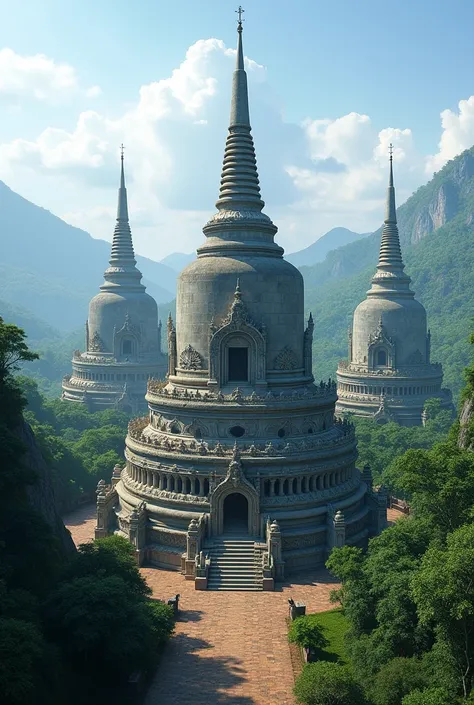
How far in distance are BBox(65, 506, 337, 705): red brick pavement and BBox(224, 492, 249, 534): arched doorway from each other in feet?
13.6

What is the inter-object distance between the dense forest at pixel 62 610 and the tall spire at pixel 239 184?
1829 centimetres

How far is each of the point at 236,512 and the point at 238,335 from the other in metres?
10.3

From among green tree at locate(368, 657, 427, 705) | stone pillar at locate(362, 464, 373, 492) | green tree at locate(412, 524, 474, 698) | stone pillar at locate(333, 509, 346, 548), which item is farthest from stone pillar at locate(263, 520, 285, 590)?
green tree at locate(412, 524, 474, 698)

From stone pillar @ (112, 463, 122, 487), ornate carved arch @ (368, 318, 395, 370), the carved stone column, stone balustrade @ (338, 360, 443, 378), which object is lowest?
stone pillar @ (112, 463, 122, 487)

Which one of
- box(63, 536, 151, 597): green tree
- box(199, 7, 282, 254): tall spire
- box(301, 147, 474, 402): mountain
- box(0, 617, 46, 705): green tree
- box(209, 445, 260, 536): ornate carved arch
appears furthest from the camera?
box(301, 147, 474, 402): mountain

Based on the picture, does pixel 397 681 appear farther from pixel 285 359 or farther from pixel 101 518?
pixel 101 518

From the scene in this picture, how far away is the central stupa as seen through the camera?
37688 mm

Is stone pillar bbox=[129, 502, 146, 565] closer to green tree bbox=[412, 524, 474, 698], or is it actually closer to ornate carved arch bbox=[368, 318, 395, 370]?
green tree bbox=[412, 524, 474, 698]

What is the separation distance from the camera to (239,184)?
4500cm

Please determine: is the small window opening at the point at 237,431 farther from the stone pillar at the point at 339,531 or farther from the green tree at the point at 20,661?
the green tree at the point at 20,661

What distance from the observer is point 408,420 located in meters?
71.8

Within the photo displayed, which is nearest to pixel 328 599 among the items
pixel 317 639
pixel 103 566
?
pixel 317 639

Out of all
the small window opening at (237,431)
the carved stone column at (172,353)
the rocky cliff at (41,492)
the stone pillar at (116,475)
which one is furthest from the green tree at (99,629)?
the stone pillar at (116,475)

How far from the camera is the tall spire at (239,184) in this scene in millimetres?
43688
